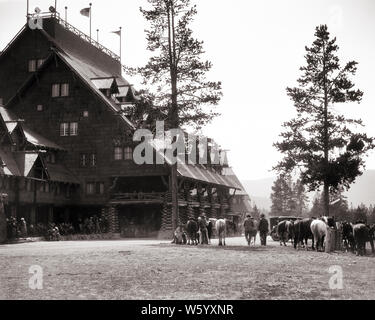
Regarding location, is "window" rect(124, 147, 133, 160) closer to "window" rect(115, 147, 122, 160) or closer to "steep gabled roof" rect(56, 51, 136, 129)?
"window" rect(115, 147, 122, 160)

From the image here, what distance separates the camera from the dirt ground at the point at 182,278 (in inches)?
471

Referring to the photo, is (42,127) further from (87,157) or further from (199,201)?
(199,201)

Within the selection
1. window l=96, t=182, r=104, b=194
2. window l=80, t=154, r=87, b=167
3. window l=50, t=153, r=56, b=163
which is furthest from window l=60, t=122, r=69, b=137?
window l=96, t=182, r=104, b=194

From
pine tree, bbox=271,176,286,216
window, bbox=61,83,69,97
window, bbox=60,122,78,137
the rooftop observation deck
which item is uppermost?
the rooftop observation deck

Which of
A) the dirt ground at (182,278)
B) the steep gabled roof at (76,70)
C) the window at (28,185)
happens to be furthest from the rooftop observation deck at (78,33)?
the dirt ground at (182,278)

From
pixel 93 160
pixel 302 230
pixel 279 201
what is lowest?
pixel 302 230

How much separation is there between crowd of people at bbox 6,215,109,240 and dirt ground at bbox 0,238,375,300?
16.9 metres

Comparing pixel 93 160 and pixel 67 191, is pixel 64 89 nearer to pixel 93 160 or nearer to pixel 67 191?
pixel 93 160

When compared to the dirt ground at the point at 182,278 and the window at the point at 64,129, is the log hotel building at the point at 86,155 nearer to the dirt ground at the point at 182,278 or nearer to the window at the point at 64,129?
the window at the point at 64,129

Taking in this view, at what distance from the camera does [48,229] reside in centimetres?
4041

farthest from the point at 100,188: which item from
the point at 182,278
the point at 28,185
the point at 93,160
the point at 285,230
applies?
the point at 182,278

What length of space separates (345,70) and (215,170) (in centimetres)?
3199

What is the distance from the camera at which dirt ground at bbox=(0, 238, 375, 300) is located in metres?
12.0

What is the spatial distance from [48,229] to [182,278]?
1110 inches
